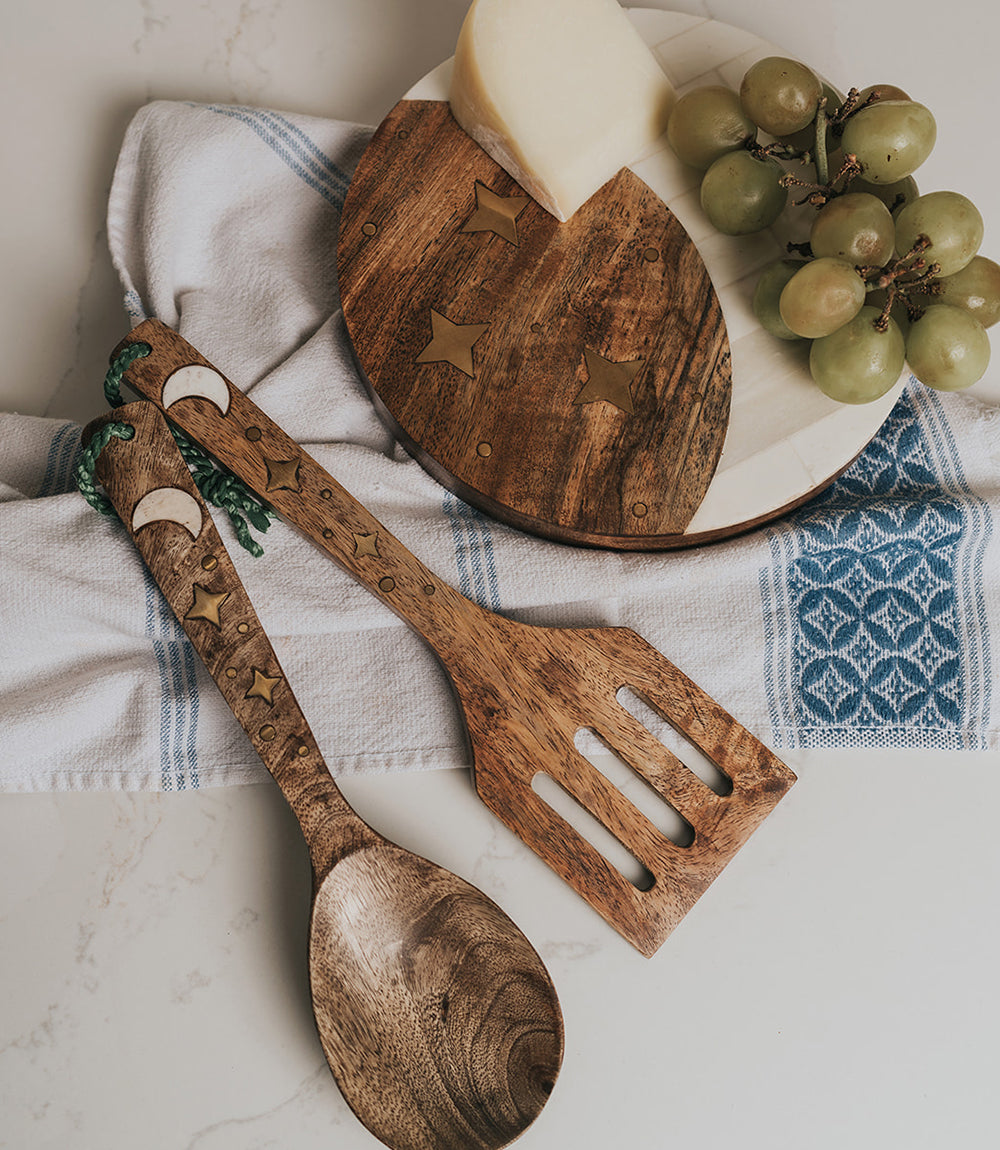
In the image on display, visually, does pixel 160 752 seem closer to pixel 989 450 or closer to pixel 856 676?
pixel 856 676

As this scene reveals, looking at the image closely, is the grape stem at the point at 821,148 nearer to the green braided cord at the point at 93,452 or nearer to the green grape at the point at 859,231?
the green grape at the point at 859,231

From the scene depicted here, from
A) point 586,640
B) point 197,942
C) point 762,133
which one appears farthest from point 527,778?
point 762,133

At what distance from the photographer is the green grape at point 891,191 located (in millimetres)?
588

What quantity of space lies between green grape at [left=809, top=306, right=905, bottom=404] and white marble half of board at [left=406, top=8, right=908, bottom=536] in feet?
0.11

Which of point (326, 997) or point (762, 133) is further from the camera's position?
point (762, 133)

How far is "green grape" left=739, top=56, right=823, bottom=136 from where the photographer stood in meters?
0.57

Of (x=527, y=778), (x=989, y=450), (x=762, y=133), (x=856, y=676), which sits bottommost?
(x=527, y=778)

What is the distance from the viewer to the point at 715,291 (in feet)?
2.05

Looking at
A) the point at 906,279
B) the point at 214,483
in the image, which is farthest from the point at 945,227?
the point at 214,483

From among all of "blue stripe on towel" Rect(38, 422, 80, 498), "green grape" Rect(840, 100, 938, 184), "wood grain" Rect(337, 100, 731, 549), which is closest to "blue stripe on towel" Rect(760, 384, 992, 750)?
"wood grain" Rect(337, 100, 731, 549)

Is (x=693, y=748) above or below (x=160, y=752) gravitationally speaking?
above

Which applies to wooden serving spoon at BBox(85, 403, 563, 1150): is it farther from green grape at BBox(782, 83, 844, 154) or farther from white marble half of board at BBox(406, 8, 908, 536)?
green grape at BBox(782, 83, 844, 154)

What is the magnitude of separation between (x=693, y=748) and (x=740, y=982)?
149 mm

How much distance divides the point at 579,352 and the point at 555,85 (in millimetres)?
175
